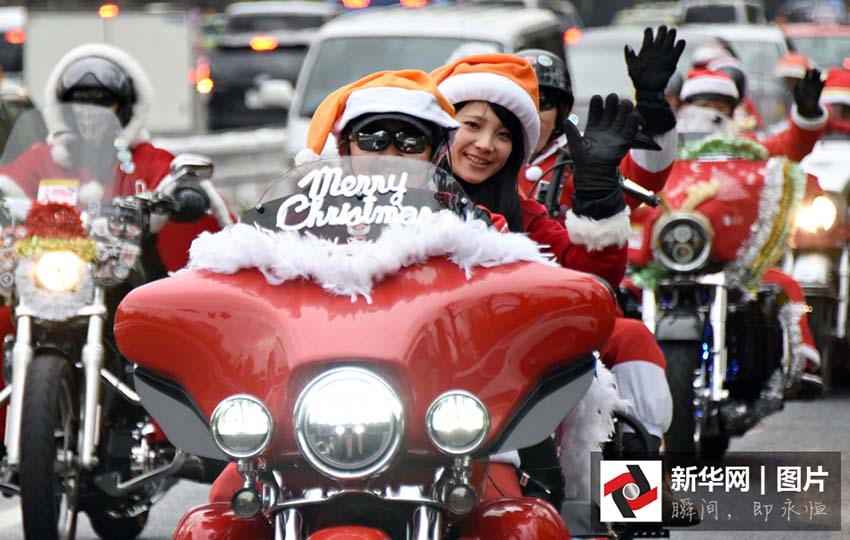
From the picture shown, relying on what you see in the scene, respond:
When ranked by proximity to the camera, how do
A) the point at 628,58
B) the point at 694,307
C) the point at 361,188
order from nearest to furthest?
the point at 361,188 < the point at 628,58 < the point at 694,307

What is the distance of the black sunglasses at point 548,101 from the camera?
23.1 ft

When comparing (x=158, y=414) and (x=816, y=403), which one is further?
(x=816, y=403)

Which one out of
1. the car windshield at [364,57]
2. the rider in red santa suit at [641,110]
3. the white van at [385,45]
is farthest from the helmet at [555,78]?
the car windshield at [364,57]

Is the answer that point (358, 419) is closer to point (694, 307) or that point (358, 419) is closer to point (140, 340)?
point (140, 340)

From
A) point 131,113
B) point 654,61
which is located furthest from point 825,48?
point 654,61

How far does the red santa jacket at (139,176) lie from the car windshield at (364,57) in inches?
317

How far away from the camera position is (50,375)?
6.66 metres

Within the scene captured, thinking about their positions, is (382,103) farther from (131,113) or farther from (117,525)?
(131,113)

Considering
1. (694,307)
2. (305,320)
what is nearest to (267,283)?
(305,320)

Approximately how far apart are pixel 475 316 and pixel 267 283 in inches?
18.0

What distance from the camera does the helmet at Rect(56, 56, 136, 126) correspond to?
796 cm

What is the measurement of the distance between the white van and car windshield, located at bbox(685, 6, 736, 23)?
22.0 m

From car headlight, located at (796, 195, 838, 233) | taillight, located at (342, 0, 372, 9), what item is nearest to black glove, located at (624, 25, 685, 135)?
car headlight, located at (796, 195, 838, 233)

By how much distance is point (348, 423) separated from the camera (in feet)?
13.0
